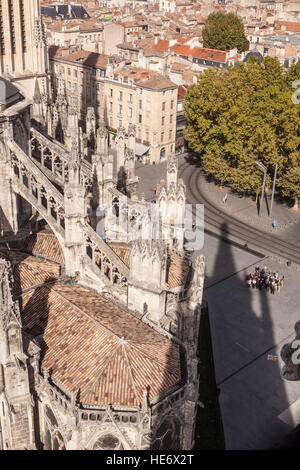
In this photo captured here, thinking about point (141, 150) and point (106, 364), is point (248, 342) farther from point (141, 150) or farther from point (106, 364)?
point (141, 150)

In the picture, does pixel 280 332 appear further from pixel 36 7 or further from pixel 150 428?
pixel 36 7

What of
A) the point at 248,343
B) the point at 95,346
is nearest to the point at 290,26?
the point at 248,343

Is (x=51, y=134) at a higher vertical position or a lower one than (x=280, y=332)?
higher

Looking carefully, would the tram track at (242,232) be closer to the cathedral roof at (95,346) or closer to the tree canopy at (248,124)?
the tree canopy at (248,124)

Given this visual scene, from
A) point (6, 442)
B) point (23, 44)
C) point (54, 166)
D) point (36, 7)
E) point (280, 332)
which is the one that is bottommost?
point (280, 332)

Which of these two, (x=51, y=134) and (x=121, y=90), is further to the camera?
(x=121, y=90)

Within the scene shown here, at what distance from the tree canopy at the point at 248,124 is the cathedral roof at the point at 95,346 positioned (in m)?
36.4

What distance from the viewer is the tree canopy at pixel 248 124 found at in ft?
188

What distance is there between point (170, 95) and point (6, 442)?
190 ft

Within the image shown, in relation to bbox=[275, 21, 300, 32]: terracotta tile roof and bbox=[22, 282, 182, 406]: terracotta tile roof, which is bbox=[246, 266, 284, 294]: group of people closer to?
bbox=[22, 282, 182, 406]: terracotta tile roof

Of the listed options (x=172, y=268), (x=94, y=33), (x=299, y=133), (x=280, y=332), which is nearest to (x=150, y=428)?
(x=172, y=268)

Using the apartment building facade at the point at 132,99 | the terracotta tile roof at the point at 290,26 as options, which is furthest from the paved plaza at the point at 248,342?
the terracotta tile roof at the point at 290,26

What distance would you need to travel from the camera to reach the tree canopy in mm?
57156

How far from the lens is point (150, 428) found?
830 inches
